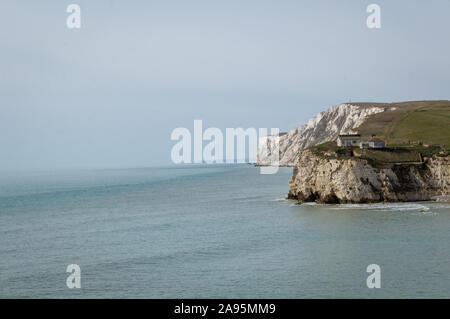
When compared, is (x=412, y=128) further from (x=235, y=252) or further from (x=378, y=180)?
(x=235, y=252)

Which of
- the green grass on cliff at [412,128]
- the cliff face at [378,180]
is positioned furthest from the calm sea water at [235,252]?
the green grass on cliff at [412,128]

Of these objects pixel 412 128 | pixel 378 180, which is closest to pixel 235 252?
pixel 378 180

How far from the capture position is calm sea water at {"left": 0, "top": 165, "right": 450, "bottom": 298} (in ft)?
95.6

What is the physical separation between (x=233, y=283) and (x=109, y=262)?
Result: 1154 centimetres

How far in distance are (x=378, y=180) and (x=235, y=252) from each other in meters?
36.3

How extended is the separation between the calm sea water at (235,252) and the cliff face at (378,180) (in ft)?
12.0

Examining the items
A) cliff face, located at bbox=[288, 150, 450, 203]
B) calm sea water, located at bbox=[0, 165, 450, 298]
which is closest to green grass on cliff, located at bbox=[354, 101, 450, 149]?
cliff face, located at bbox=[288, 150, 450, 203]

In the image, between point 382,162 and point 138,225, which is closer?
point 138,225

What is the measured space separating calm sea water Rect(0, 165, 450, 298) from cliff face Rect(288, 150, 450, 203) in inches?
144

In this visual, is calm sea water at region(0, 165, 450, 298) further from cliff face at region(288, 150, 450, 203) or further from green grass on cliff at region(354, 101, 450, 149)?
green grass on cliff at region(354, 101, 450, 149)

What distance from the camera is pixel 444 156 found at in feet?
236

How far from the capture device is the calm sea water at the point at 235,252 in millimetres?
29125
